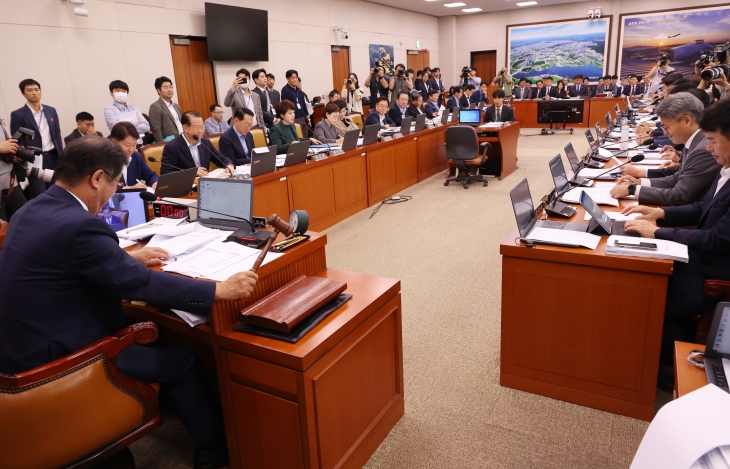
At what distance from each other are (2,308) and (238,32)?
7326mm

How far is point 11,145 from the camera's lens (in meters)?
3.60

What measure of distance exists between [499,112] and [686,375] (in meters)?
6.76

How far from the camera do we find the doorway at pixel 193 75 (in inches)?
287

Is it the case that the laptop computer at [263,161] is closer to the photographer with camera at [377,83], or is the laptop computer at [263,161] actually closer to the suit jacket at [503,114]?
the suit jacket at [503,114]

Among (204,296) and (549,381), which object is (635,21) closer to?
(549,381)

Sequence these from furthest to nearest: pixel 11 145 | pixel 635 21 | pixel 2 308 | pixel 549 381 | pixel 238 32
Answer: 1. pixel 635 21
2. pixel 238 32
3. pixel 11 145
4. pixel 549 381
5. pixel 2 308

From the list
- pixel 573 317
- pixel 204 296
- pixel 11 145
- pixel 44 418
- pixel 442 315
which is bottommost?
pixel 442 315

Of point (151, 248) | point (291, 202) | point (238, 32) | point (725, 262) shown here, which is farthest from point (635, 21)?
point (151, 248)

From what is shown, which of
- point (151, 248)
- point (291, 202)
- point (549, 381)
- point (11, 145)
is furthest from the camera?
point (291, 202)

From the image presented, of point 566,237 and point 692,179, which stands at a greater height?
point 692,179

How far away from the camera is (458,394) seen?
2312mm

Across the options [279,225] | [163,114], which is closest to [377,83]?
[163,114]

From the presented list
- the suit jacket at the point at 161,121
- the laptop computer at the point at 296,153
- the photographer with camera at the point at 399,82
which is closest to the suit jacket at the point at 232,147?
the laptop computer at the point at 296,153

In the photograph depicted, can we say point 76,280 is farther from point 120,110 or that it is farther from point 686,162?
point 120,110
